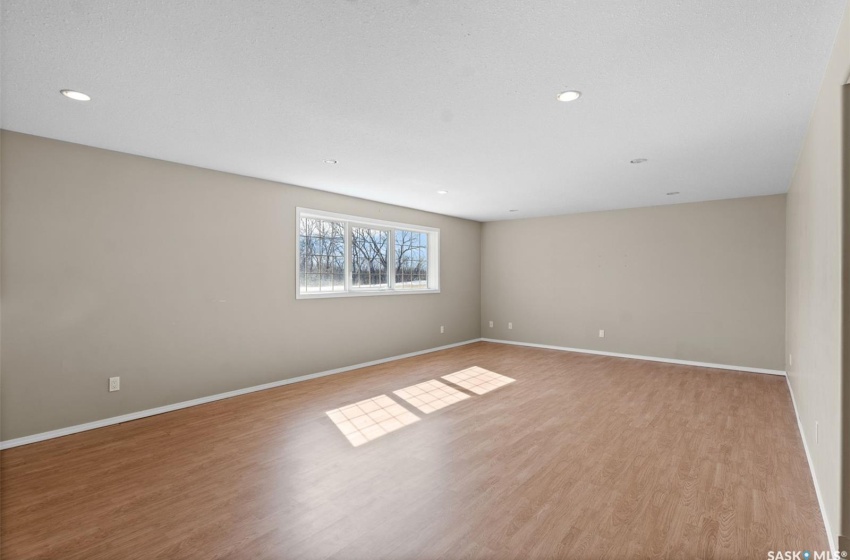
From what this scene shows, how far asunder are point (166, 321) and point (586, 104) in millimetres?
3973

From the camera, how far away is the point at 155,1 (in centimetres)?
162

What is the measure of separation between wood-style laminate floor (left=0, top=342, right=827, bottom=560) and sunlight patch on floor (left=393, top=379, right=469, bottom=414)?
12 centimetres

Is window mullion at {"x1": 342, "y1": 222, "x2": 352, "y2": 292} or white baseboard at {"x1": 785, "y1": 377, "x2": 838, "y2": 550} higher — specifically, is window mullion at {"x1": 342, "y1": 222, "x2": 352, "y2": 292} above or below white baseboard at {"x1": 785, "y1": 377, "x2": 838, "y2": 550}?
above

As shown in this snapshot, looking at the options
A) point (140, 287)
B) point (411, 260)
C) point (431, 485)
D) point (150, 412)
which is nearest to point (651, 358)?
point (411, 260)

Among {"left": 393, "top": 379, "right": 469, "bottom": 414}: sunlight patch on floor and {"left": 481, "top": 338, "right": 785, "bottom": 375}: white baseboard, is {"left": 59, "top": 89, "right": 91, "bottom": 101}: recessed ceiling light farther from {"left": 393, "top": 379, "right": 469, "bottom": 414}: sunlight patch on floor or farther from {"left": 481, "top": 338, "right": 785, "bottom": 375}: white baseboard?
{"left": 481, "top": 338, "right": 785, "bottom": 375}: white baseboard

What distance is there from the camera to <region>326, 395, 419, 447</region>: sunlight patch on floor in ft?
10.6

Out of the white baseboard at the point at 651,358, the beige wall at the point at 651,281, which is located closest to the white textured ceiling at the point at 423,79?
the beige wall at the point at 651,281

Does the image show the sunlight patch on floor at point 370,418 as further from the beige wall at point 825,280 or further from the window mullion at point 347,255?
the beige wall at point 825,280

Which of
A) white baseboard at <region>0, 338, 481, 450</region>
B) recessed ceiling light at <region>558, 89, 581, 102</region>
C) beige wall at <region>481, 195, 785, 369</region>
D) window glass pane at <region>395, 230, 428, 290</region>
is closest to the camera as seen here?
recessed ceiling light at <region>558, 89, 581, 102</region>

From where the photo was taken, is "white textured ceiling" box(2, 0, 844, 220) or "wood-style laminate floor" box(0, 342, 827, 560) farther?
"wood-style laminate floor" box(0, 342, 827, 560)

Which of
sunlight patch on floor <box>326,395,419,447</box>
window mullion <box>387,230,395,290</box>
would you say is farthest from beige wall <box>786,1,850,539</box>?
window mullion <box>387,230,395,290</box>

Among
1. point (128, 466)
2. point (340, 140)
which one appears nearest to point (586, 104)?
point (340, 140)

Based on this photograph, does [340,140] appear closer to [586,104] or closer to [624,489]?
[586,104]

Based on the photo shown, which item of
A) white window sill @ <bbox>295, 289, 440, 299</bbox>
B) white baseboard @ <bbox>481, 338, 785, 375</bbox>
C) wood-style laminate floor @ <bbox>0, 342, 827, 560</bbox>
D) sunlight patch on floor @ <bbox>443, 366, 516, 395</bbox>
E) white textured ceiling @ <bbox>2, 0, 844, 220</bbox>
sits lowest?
wood-style laminate floor @ <bbox>0, 342, 827, 560</bbox>
